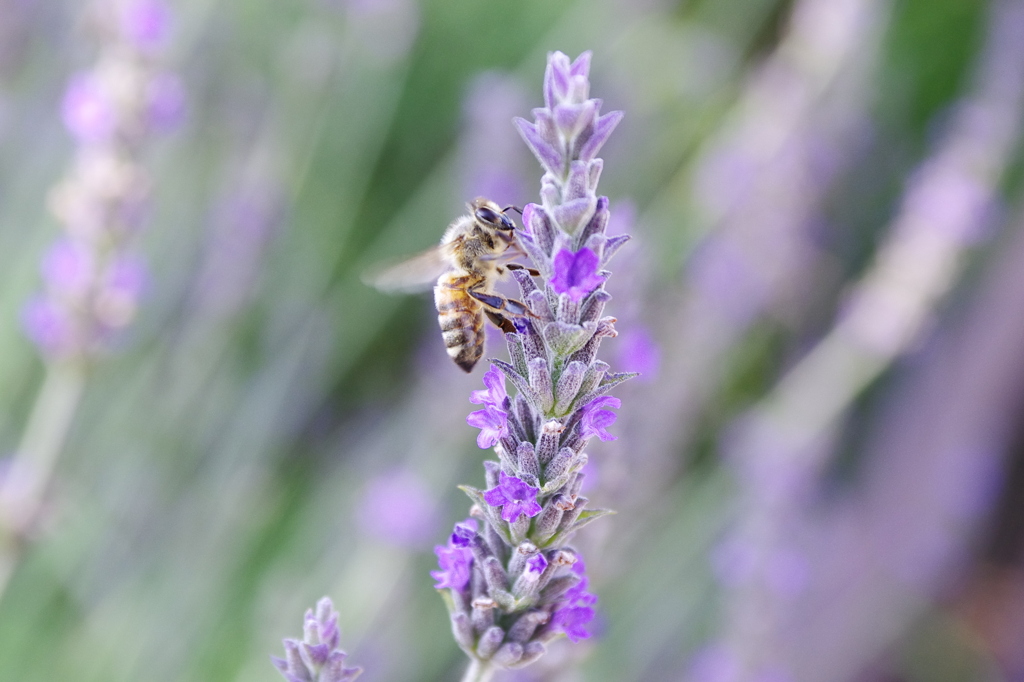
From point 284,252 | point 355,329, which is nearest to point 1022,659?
point 355,329

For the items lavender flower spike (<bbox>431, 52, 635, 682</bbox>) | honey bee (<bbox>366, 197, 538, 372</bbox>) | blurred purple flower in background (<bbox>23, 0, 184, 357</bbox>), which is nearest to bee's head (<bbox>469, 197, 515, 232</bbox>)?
honey bee (<bbox>366, 197, 538, 372</bbox>)

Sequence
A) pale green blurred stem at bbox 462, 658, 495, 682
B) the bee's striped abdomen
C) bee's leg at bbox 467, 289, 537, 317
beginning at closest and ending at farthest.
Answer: pale green blurred stem at bbox 462, 658, 495, 682
bee's leg at bbox 467, 289, 537, 317
the bee's striped abdomen

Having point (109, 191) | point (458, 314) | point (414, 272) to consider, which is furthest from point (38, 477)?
point (458, 314)

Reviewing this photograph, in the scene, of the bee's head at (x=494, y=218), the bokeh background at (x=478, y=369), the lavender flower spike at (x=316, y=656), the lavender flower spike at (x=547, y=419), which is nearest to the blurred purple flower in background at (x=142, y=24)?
the bokeh background at (x=478, y=369)

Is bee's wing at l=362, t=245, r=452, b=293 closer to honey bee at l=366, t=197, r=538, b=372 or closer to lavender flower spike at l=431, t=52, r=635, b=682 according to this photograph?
honey bee at l=366, t=197, r=538, b=372

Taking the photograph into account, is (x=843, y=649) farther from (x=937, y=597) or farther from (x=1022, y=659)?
(x=1022, y=659)

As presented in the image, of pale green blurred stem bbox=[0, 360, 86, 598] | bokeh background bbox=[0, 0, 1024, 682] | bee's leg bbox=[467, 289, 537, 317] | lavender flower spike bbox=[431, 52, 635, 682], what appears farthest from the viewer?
bokeh background bbox=[0, 0, 1024, 682]
